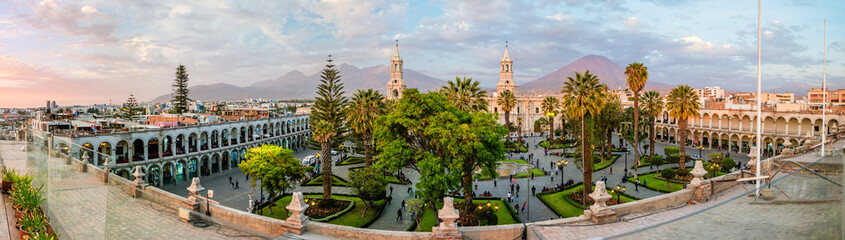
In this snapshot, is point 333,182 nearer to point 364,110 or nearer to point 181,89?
point 364,110

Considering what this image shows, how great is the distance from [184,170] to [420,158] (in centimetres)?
3015

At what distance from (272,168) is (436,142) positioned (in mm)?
10261

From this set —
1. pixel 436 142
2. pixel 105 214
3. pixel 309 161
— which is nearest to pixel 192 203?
pixel 105 214

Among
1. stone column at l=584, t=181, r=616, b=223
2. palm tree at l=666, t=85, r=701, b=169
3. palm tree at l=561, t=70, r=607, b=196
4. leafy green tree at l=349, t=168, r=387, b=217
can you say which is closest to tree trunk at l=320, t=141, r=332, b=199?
leafy green tree at l=349, t=168, r=387, b=217

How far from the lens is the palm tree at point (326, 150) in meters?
25.4

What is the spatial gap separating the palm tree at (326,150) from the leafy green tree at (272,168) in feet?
5.09

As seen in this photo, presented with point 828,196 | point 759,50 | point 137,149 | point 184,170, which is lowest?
point 184,170

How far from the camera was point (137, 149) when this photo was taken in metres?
35.6

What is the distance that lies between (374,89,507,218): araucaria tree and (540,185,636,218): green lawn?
6359mm

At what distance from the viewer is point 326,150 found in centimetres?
2608

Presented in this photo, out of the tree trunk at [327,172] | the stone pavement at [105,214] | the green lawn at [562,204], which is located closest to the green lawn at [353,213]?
the tree trunk at [327,172]

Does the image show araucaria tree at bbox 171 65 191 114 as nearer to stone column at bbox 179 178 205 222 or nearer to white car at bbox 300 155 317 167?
white car at bbox 300 155 317 167

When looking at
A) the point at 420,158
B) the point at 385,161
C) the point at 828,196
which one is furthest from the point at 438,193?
the point at 828,196

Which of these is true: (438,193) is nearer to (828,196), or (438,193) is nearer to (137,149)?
(828,196)
